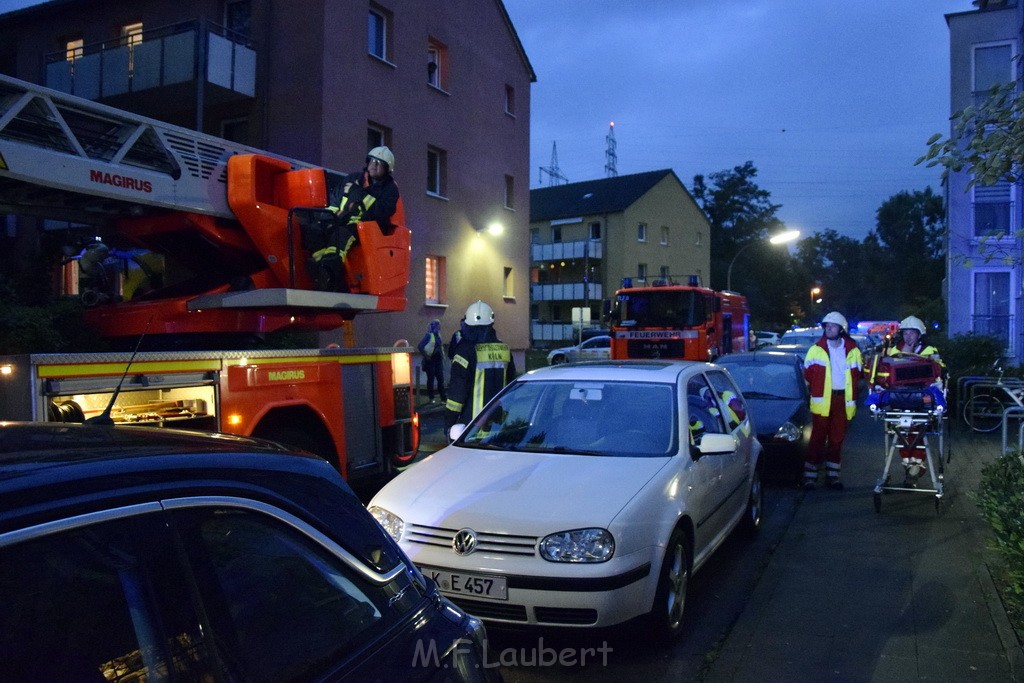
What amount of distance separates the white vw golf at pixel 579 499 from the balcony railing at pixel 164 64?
13553mm

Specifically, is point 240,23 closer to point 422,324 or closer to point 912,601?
point 422,324

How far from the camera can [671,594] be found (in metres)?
4.53

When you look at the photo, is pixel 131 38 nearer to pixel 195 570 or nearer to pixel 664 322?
pixel 664 322

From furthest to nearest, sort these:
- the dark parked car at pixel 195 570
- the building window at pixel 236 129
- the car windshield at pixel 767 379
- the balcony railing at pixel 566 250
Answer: the balcony railing at pixel 566 250 → the building window at pixel 236 129 → the car windshield at pixel 767 379 → the dark parked car at pixel 195 570

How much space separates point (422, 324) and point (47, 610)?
800 inches

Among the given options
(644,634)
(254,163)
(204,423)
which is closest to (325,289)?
(254,163)

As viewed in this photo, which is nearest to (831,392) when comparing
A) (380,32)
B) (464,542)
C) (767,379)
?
(767,379)

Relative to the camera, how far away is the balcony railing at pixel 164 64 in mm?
16797

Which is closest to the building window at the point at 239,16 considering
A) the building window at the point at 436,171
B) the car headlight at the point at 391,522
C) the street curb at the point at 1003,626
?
the building window at the point at 436,171

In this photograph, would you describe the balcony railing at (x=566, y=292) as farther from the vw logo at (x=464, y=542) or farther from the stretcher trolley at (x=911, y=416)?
the vw logo at (x=464, y=542)

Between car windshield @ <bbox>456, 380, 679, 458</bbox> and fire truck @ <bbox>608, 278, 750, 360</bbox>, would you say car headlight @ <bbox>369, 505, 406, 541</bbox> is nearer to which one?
car windshield @ <bbox>456, 380, 679, 458</bbox>

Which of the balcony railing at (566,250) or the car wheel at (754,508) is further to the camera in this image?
the balcony railing at (566,250)

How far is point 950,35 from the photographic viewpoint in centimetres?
2391

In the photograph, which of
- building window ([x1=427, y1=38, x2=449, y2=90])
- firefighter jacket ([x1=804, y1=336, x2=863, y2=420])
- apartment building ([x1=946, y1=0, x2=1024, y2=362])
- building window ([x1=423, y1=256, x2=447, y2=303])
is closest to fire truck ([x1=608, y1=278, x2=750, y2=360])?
building window ([x1=423, y1=256, x2=447, y2=303])
